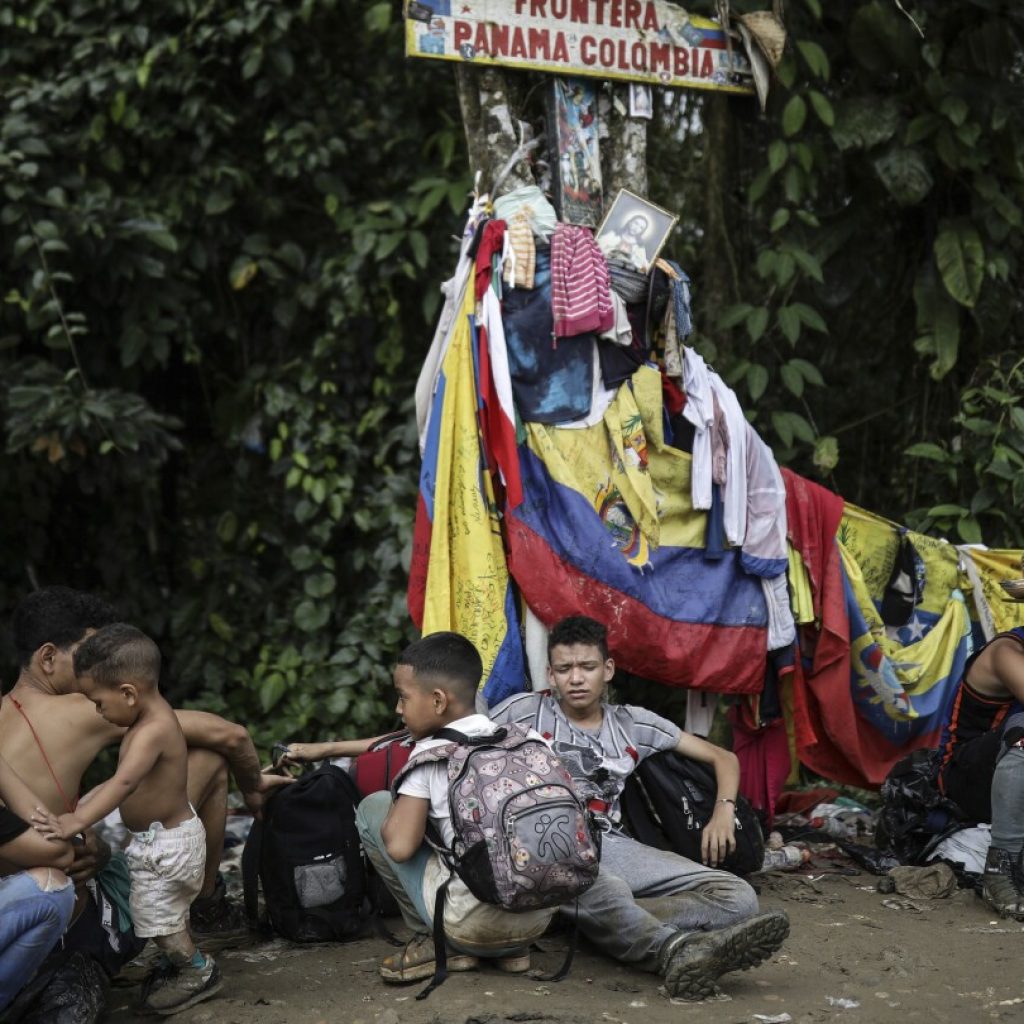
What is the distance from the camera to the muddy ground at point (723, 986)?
141 inches

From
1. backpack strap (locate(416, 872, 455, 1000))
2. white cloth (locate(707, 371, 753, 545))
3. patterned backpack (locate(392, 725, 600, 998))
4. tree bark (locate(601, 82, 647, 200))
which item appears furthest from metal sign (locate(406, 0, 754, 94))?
backpack strap (locate(416, 872, 455, 1000))

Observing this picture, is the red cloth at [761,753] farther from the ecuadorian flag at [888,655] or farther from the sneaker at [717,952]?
the sneaker at [717,952]

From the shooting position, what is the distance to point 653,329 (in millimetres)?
5094

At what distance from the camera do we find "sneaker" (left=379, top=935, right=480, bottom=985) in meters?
3.74

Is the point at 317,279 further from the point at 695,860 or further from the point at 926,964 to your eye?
the point at 926,964

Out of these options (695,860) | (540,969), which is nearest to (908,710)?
(695,860)

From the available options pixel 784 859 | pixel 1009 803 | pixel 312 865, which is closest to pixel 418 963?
pixel 312 865

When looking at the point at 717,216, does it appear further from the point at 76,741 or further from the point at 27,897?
the point at 27,897

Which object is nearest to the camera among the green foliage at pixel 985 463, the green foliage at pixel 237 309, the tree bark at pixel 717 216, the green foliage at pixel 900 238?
the green foliage at pixel 985 463

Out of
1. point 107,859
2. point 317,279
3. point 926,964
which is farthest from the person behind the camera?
point 317,279

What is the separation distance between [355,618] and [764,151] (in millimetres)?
2772

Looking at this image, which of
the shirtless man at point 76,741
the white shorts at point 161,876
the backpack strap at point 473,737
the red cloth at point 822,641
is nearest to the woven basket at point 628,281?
the red cloth at point 822,641

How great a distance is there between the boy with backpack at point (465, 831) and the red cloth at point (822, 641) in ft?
5.38

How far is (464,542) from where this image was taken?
482 cm
